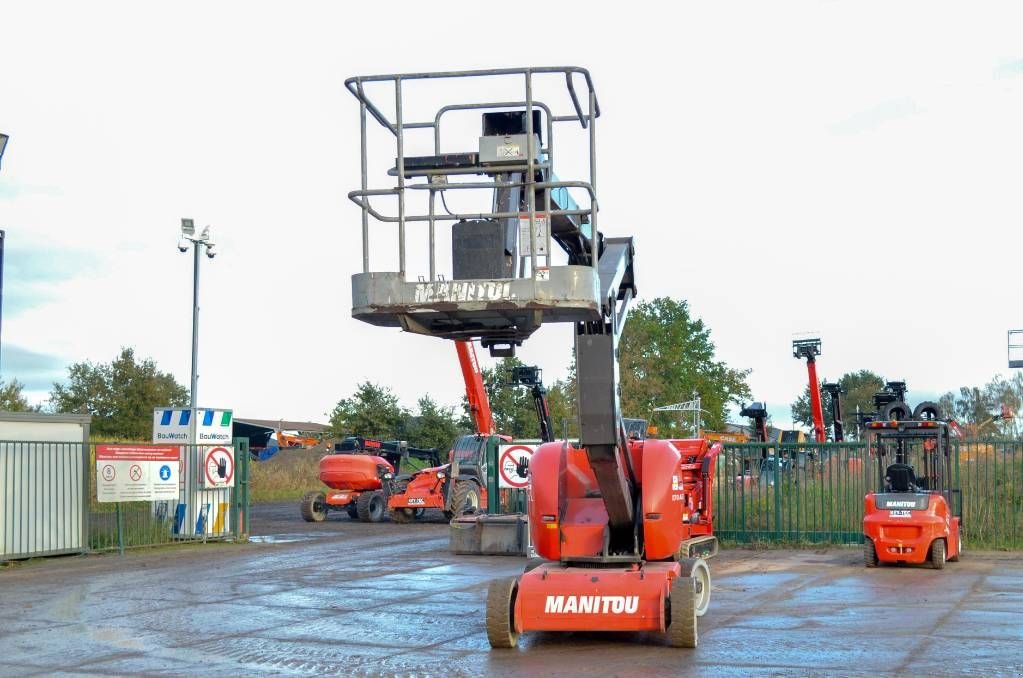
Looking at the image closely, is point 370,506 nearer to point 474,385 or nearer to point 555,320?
point 474,385

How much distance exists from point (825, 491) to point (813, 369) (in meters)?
15.7

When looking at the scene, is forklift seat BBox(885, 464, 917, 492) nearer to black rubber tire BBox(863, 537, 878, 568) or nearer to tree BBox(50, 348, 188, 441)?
black rubber tire BBox(863, 537, 878, 568)

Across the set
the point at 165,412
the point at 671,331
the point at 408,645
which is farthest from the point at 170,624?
the point at 671,331

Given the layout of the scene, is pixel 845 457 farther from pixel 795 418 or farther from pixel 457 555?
pixel 795 418

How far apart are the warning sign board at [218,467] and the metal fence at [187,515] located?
107 mm

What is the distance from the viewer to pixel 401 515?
1109 inches

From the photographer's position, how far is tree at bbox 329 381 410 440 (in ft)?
178

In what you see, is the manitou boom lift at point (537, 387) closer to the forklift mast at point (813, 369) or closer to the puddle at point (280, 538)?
the puddle at point (280, 538)

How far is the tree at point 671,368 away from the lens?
67500 millimetres

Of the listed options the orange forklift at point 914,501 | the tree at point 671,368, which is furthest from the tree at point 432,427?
the orange forklift at point 914,501

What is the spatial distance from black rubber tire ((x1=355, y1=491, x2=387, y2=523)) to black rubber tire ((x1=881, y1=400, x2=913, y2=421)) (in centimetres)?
1426

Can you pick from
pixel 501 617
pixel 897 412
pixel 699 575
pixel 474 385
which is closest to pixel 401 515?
pixel 474 385

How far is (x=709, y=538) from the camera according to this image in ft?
53.1

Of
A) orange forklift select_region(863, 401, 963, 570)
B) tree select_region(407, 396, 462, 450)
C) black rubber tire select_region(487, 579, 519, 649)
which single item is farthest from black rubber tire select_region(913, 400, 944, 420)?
tree select_region(407, 396, 462, 450)
